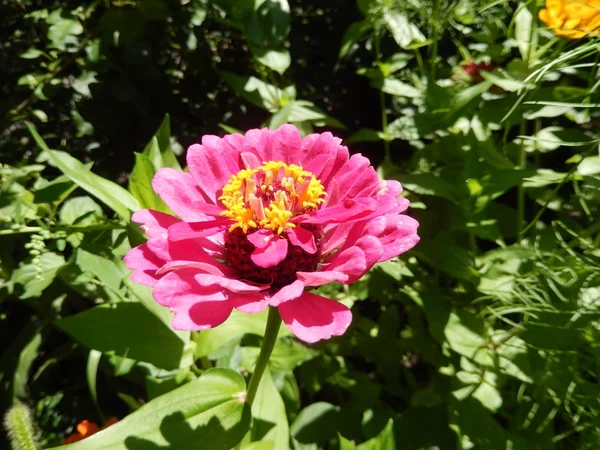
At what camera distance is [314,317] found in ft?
1.43

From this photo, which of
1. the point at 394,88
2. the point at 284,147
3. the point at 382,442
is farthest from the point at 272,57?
the point at 382,442

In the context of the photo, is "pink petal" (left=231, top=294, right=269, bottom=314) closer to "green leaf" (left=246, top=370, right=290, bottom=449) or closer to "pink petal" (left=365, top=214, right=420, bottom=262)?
"pink petal" (left=365, top=214, right=420, bottom=262)

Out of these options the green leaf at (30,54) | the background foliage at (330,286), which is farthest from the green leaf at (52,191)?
the green leaf at (30,54)

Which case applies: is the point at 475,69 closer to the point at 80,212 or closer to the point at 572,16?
the point at 572,16

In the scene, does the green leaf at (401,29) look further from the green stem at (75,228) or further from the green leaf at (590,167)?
the green stem at (75,228)

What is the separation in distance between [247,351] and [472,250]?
16.0 inches

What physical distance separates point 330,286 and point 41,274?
1.42 ft

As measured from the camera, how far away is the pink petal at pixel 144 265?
444mm

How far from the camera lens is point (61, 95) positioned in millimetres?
1078

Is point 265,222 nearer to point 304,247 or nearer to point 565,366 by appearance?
point 304,247

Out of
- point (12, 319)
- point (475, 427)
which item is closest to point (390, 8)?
point (475, 427)

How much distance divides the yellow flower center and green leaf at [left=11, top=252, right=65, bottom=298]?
0.37 metres

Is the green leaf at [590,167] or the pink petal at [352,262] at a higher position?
the pink petal at [352,262]

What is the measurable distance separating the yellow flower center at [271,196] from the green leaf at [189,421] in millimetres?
182
